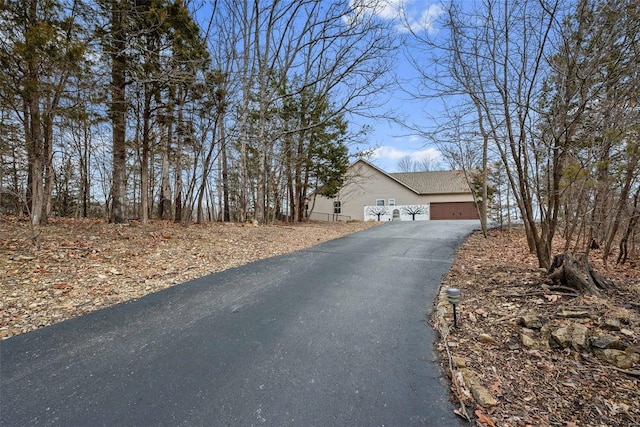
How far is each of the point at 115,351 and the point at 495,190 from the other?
44.2 ft

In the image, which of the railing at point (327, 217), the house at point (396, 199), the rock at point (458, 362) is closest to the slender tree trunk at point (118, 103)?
the rock at point (458, 362)

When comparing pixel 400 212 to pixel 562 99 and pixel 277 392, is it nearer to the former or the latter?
pixel 562 99

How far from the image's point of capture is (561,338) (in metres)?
2.67

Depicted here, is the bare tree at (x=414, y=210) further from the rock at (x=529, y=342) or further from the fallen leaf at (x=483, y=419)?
the fallen leaf at (x=483, y=419)

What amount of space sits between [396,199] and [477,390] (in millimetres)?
24157

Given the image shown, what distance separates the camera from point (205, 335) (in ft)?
9.95

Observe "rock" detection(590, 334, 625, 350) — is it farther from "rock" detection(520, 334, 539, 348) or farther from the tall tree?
the tall tree

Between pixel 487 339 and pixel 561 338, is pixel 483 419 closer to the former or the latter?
pixel 487 339

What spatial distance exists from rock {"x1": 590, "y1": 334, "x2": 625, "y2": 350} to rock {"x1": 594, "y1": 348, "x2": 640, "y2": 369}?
0.13 feet

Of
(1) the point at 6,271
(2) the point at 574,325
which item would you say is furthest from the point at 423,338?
(1) the point at 6,271

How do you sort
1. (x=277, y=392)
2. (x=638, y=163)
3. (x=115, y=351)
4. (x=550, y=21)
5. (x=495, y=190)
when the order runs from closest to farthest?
(x=277, y=392) → (x=115, y=351) → (x=550, y=21) → (x=638, y=163) → (x=495, y=190)

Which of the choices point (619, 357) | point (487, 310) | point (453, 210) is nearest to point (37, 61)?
point (487, 310)

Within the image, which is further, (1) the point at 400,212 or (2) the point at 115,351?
(1) the point at 400,212

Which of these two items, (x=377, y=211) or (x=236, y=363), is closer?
(x=236, y=363)
